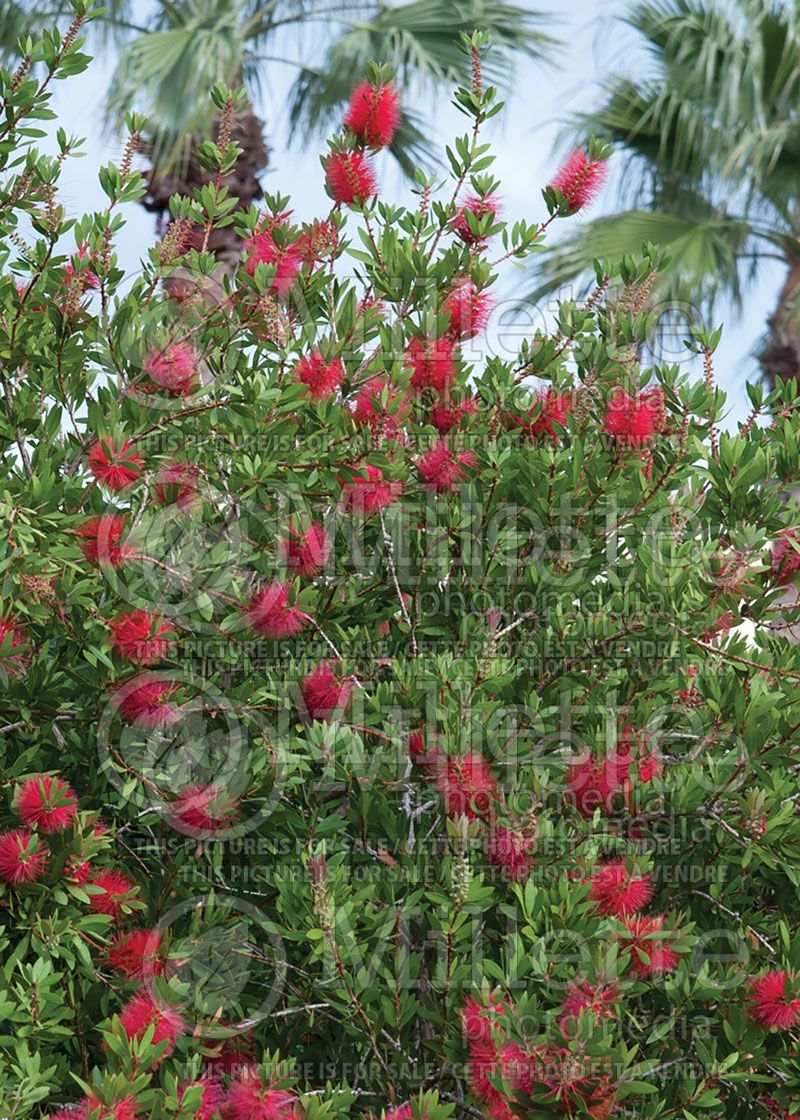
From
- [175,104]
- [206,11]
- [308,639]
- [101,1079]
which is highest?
[206,11]

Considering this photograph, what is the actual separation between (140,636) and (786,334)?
29.3 ft

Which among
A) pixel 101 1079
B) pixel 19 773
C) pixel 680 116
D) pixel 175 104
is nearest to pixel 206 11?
pixel 175 104

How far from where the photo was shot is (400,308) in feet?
9.97

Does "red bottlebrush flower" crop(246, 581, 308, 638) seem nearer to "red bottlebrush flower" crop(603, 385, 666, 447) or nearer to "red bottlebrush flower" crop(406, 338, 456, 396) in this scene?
"red bottlebrush flower" crop(406, 338, 456, 396)

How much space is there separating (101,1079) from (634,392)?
1.74 metres

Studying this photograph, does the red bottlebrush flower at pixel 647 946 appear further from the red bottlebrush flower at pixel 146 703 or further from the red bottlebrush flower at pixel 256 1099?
the red bottlebrush flower at pixel 146 703

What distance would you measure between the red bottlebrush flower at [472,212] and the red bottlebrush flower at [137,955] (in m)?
1.68

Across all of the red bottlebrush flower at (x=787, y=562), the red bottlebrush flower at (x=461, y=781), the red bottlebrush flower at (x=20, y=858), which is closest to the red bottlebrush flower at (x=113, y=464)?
the red bottlebrush flower at (x=20, y=858)

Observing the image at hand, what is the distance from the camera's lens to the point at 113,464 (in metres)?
2.56

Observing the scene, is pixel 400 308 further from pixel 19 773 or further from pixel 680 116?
pixel 680 116

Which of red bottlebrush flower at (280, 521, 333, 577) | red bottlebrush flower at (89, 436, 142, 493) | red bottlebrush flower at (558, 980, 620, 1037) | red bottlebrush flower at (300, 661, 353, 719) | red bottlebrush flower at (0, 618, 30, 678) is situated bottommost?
red bottlebrush flower at (558, 980, 620, 1037)

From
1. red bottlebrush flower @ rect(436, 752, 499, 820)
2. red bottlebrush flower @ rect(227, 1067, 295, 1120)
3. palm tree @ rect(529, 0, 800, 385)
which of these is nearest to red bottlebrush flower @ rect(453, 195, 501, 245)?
red bottlebrush flower @ rect(436, 752, 499, 820)

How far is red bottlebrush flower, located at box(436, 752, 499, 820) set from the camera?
2.45 metres

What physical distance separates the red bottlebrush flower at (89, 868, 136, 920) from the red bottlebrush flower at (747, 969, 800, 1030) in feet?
3.99
